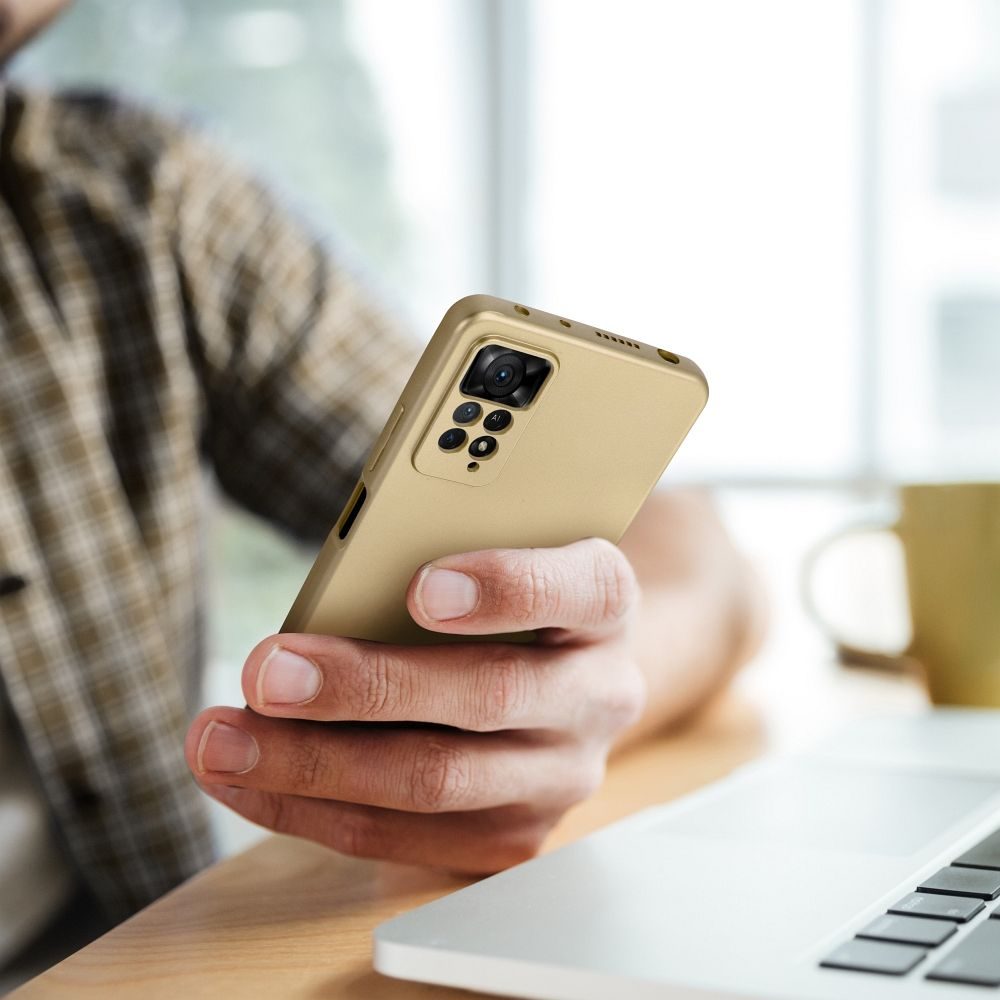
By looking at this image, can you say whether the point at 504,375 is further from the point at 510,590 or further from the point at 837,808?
the point at 837,808

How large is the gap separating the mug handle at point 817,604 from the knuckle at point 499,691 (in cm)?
35

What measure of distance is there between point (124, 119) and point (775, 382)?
228cm

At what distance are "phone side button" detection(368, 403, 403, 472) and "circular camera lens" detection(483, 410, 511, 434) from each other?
25mm

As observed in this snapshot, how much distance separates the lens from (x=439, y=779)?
358 mm

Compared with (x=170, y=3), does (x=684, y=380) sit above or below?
below

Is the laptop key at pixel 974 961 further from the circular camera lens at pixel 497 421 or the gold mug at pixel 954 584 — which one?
the gold mug at pixel 954 584

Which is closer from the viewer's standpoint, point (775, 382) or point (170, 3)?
point (775, 382)

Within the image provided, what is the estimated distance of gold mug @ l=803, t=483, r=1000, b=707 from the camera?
1.97 feet

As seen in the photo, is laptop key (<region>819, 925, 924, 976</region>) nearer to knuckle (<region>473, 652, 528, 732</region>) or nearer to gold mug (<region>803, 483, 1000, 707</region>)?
knuckle (<region>473, 652, 528, 732</region>)

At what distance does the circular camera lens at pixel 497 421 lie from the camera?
1.08ft

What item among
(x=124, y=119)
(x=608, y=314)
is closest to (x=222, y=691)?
(x=124, y=119)

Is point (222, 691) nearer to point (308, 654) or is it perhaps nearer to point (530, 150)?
point (308, 654)

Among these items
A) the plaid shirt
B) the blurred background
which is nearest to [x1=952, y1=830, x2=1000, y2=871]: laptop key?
the plaid shirt

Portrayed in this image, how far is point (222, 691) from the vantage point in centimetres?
168
